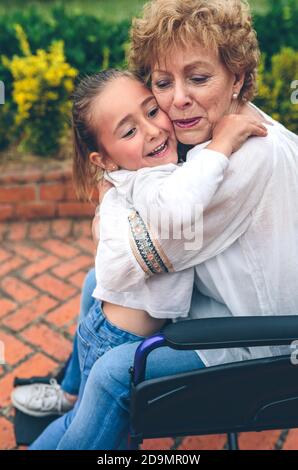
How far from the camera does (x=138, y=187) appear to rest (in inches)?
70.1

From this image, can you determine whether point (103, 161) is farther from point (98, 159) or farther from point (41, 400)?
point (41, 400)

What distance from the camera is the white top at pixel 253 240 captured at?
1689 millimetres

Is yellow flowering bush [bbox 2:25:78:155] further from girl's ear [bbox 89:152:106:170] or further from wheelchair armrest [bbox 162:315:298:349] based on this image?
wheelchair armrest [bbox 162:315:298:349]

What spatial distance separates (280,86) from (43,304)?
208cm

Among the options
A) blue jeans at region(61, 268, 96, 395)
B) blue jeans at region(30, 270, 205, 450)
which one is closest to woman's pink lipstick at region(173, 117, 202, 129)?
blue jeans at region(30, 270, 205, 450)

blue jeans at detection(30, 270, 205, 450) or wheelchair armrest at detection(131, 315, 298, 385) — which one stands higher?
wheelchair armrest at detection(131, 315, 298, 385)

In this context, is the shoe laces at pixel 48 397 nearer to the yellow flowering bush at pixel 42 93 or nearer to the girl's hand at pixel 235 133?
the girl's hand at pixel 235 133

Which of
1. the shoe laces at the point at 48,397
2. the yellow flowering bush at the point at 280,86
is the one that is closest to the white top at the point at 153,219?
the shoe laces at the point at 48,397

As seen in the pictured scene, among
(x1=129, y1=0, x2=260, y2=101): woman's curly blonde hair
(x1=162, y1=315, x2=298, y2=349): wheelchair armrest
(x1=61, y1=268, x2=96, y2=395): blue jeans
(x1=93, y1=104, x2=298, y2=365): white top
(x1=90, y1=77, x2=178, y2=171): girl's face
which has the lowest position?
(x1=61, y1=268, x2=96, y2=395): blue jeans

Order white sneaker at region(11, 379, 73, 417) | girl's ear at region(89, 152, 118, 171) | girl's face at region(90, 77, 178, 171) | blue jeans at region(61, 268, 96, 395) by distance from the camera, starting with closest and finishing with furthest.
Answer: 1. girl's face at region(90, 77, 178, 171)
2. girl's ear at region(89, 152, 118, 171)
3. blue jeans at region(61, 268, 96, 395)
4. white sneaker at region(11, 379, 73, 417)

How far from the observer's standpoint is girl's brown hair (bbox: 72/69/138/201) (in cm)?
197

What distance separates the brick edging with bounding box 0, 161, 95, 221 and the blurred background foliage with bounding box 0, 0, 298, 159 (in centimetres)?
22

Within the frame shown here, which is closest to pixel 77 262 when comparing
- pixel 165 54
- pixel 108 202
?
pixel 108 202

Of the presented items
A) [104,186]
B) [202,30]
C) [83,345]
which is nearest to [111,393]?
[83,345]
